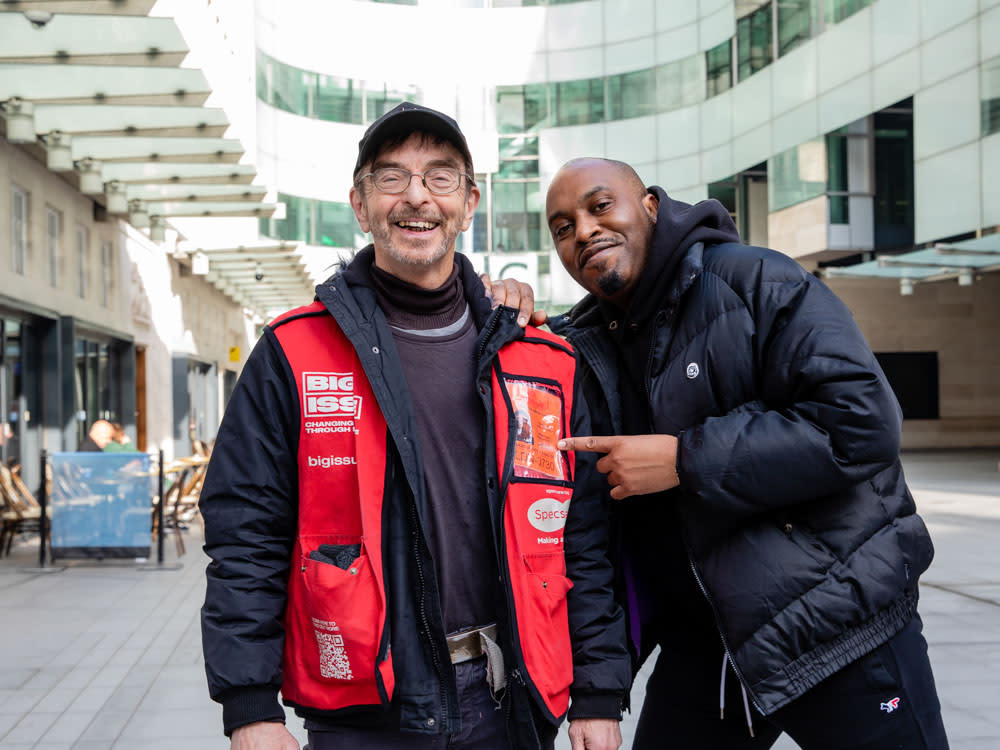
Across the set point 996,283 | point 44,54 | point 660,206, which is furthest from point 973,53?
point 660,206

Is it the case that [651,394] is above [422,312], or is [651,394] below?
below

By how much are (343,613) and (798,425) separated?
1.07m

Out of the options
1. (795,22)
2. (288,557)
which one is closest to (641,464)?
(288,557)

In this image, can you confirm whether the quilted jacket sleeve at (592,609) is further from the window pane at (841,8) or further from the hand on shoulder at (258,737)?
the window pane at (841,8)

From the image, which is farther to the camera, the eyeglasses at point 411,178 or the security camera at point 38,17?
the security camera at point 38,17

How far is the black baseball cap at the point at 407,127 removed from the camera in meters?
2.40

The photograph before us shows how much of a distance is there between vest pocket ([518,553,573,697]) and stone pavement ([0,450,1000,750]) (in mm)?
2428

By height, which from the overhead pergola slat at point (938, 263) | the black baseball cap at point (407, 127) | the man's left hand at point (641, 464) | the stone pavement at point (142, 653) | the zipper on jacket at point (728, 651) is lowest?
the stone pavement at point (142, 653)

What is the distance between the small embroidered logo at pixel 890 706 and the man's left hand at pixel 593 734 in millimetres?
607

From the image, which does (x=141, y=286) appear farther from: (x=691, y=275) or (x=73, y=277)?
(x=691, y=275)

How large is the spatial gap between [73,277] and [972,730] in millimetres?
13159

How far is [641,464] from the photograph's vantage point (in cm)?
226

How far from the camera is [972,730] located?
4.43 meters

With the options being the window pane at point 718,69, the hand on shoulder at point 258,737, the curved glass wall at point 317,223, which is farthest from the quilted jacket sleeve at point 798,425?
the curved glass wall at point 317,223
